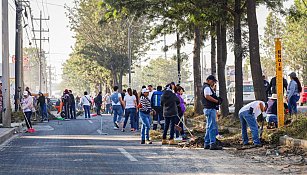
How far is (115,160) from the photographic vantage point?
1228cm

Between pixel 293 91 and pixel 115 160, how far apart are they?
27.0 feet

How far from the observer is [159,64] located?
11375 centimetres

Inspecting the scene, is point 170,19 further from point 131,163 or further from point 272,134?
point 131,163

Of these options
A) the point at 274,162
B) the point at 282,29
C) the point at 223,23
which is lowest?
the point at 274,162

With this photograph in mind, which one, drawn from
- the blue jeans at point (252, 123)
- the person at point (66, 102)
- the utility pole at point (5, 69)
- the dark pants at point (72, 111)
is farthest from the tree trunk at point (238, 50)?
the dark pants at point (72, 111)

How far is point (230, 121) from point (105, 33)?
119 feet

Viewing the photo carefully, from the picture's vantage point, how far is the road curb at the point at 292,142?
42.8ft

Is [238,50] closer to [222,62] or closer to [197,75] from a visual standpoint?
[222,62]

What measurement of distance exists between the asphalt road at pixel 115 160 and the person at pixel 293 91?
483cm

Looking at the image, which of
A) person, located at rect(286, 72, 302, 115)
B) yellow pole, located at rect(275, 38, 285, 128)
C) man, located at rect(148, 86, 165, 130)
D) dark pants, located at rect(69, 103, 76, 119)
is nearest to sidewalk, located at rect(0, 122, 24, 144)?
man, located at rect(148, 86, 165, 130)

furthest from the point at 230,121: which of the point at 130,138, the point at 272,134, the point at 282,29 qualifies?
the point at 282,29

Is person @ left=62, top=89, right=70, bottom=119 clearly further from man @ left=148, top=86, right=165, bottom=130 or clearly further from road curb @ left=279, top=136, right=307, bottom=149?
road curb @ left=279, top=136, right=307, bottom=149

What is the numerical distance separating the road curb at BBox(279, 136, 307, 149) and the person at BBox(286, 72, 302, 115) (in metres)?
4.12

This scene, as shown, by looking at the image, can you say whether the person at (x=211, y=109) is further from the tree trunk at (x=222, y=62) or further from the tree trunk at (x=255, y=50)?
the tree trunk at (x=222, y=62)
